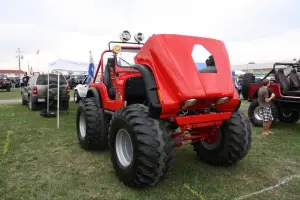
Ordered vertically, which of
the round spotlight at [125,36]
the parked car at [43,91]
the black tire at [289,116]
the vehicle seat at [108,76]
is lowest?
the black tire at [289,116]

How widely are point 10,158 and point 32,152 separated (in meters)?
0.46

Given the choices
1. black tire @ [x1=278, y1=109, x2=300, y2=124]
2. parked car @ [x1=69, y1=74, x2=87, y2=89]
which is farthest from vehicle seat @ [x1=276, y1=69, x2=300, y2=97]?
parked car @ [x1=69, y1=74, x2=87, y2=89]

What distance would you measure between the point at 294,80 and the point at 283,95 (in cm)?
88

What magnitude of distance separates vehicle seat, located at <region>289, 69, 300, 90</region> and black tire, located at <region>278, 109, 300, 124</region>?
0.82 m

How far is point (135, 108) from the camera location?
3480mm

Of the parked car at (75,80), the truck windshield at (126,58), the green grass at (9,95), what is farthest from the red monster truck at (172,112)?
the parked car at (75,80)

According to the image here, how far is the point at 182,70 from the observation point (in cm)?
339

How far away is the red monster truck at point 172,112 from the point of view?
10.7ft

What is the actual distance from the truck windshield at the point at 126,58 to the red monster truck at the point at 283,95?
4.49 m

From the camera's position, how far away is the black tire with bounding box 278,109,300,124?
8.56 metres

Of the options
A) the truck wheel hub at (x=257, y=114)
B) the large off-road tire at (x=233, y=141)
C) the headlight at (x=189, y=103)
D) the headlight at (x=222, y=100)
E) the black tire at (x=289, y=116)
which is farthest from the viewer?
the black tire at (x=289, y=116)

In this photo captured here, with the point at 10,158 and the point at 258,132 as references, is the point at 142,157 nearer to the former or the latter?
the point at 10,158

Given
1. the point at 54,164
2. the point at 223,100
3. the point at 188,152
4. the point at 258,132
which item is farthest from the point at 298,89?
the point at 54,164

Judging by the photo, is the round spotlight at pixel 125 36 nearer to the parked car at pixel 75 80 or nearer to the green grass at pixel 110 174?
the green grass at pixel 110 174
